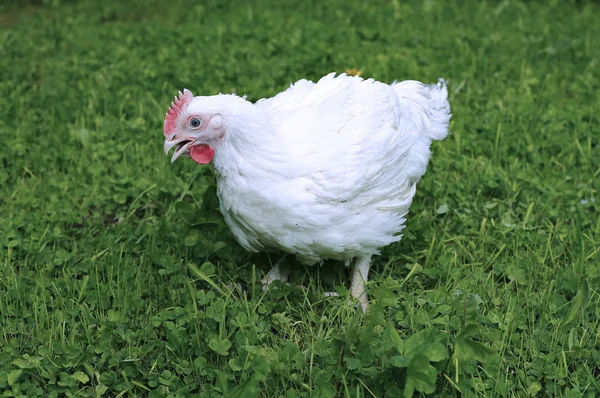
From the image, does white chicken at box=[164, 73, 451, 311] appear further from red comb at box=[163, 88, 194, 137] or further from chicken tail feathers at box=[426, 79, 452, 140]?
chicken tail feathers at box=[426, 79, 452, 140]

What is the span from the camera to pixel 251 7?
22.2 feet

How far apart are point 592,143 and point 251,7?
331 centimetres

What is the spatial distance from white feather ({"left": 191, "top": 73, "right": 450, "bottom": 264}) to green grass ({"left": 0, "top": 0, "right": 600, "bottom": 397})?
34cm

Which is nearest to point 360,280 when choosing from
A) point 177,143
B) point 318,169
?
point 318,169

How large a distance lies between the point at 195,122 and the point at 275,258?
1038 mm

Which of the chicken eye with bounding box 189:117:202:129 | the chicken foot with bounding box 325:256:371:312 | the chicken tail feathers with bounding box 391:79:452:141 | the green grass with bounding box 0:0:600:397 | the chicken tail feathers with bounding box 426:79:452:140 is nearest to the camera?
the green grass with bounding box 0:0:600:397

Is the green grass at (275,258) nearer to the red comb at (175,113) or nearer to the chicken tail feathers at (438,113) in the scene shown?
the chicken tail feathers at (438,113)

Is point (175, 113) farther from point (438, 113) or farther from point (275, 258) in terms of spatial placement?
point (438, 113)

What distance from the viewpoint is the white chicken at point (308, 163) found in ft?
10.5

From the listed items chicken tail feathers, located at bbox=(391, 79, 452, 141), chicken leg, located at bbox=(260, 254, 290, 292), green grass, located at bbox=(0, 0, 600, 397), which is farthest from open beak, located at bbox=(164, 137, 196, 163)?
chicken tail feathers, located at bbox=(391, 79, 452, 141)

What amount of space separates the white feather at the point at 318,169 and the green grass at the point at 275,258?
340 millimetres

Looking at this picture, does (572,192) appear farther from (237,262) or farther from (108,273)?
(108,273)

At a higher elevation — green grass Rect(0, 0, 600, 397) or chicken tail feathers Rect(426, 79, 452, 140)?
chicken tail feathers Rect(426, 79, 452, 140)

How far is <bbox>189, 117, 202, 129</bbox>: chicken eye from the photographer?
3188mm
